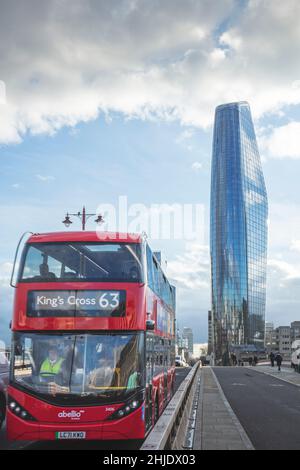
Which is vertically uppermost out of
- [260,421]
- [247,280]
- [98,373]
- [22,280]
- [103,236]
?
[247,280]

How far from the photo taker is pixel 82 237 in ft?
39.0

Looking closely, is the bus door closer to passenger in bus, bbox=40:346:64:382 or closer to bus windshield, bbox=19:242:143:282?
bus windshield, bbox=19:242:143:282

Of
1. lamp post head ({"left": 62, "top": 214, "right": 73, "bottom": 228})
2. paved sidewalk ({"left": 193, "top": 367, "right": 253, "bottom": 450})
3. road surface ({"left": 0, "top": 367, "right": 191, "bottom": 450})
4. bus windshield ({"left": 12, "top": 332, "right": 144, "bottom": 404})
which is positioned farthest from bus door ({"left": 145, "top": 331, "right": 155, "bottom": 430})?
lamp post head ({"left": 62, "top": 214, "right": 73, "bottom": 228})

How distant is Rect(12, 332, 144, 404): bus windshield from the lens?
10.4m

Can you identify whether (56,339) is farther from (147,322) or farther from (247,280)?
(247,280)

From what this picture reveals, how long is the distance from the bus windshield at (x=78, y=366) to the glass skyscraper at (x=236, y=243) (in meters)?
162

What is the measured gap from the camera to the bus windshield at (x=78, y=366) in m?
10.4

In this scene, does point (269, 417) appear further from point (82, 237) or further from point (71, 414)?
point (82, 237)

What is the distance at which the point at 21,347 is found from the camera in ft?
34.8

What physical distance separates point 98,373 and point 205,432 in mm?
3694

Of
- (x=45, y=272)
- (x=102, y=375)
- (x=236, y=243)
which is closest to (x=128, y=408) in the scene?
(x=102, y=375)

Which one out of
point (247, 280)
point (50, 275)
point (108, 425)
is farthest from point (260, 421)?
point (247, 280)

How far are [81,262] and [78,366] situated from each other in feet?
6.67
